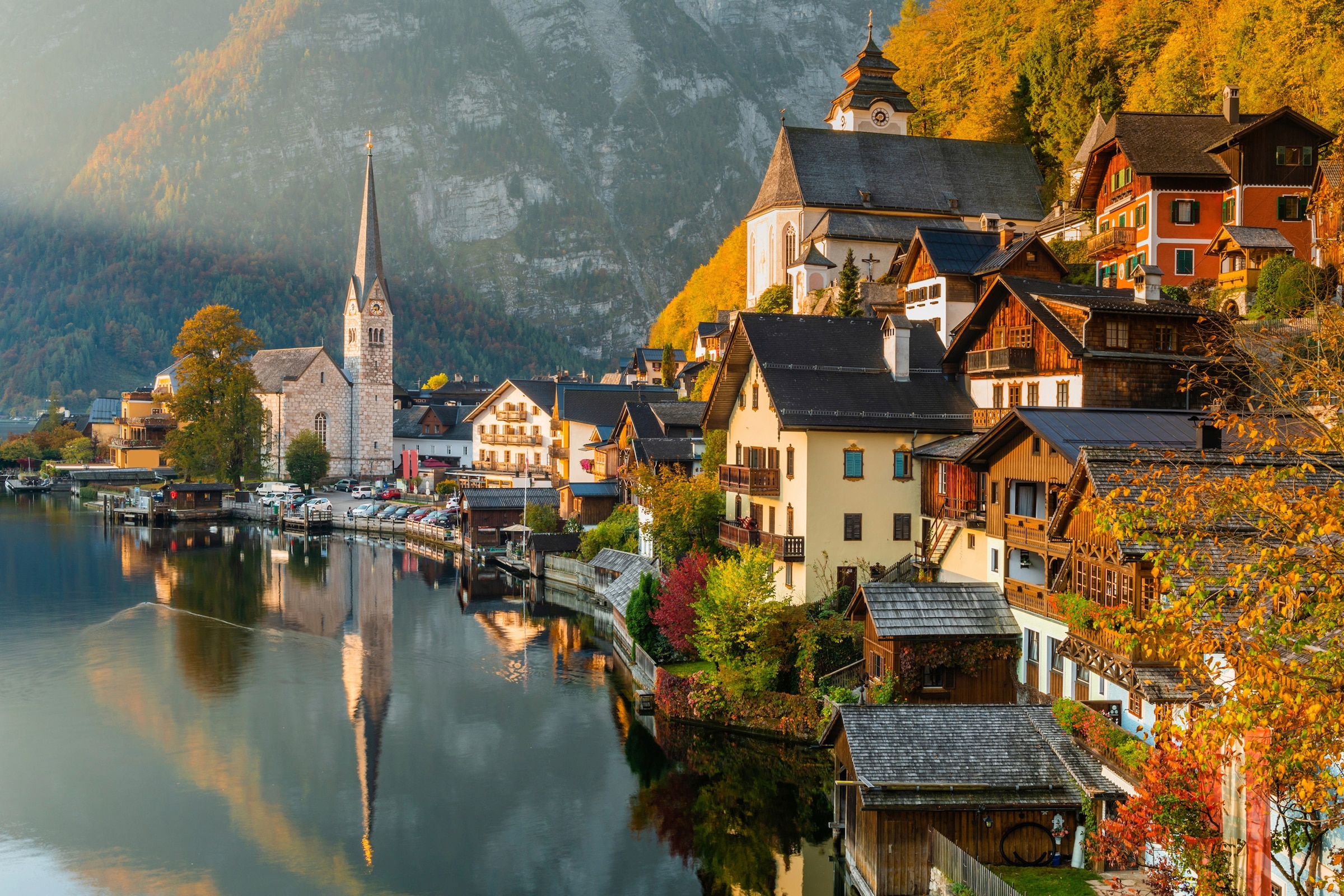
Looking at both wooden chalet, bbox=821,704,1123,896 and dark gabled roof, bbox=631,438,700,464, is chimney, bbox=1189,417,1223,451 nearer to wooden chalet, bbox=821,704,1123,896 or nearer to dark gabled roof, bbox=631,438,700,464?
wooden chalet, bbox=821,704,1123,896

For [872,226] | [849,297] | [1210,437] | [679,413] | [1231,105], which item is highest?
[1231,105]

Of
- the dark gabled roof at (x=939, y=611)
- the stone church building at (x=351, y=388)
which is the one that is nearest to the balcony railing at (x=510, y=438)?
the stone church building at (x=351, y=388)

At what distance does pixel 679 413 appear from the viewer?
5538cm

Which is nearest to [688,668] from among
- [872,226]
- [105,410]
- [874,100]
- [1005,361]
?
[1005,361]

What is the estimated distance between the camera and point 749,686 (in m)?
30.9

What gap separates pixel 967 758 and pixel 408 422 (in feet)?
333

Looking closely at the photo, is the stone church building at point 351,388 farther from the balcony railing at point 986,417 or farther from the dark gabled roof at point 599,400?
the balcony railing at point 986,417

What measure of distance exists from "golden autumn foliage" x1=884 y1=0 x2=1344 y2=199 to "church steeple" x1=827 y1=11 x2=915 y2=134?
11.7 feet

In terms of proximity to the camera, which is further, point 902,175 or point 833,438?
point 902,175

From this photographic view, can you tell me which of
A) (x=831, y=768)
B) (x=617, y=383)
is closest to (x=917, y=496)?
(x=831, y=768)

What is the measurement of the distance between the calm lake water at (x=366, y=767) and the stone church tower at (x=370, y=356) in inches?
2420

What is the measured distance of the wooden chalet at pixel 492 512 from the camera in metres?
67.1

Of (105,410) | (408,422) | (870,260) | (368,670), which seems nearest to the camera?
(368,670)

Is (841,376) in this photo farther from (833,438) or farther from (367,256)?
(367,256)
